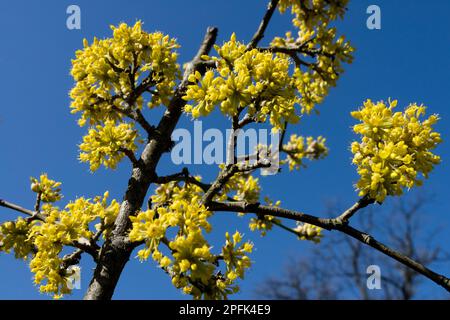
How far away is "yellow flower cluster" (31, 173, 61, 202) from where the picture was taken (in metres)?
4.34

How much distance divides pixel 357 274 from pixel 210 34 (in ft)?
48.4

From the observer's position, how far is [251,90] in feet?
10.1

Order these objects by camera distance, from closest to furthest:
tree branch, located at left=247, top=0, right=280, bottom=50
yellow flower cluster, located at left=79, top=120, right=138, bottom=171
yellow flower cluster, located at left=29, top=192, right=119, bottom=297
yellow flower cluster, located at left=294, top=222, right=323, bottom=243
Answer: yellow flower cluster, located at left=29, top=192, right=119, bottom=297
yellow flower cluster, located at left=79, top=120, right=138, bottom=171
tree branch, located at left=247, top=0, right=280, bottom=50
yellow flower cluster, located at left=294, top=222, right=323, bottom=243

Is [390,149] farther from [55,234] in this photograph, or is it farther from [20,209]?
[20,209]

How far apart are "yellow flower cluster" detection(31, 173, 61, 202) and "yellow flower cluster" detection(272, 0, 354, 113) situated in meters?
2.99

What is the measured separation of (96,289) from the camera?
3299 millimetres

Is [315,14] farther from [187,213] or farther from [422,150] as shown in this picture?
A: [187,213]

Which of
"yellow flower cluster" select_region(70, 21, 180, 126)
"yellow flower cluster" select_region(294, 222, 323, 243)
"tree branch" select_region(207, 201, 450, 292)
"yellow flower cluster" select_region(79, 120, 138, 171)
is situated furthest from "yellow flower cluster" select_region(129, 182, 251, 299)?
"yellow flower cluster" select_region(294, 222, 323, 243)

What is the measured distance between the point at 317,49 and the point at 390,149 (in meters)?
2.94

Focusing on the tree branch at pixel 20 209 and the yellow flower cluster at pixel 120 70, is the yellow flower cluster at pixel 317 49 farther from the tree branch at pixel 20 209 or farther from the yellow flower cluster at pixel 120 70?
the tree branch at pixel 20 209

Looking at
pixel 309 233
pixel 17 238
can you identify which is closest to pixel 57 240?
pixel 17 238

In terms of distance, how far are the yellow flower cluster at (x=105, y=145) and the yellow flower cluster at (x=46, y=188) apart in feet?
1.73

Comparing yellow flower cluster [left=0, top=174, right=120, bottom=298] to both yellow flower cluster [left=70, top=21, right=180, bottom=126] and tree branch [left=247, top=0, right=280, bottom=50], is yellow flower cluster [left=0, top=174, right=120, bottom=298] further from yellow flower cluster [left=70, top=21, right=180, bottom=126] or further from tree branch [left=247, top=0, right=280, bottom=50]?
Answer: tree branch [left=247, top=0, right=280, bottom=50]
